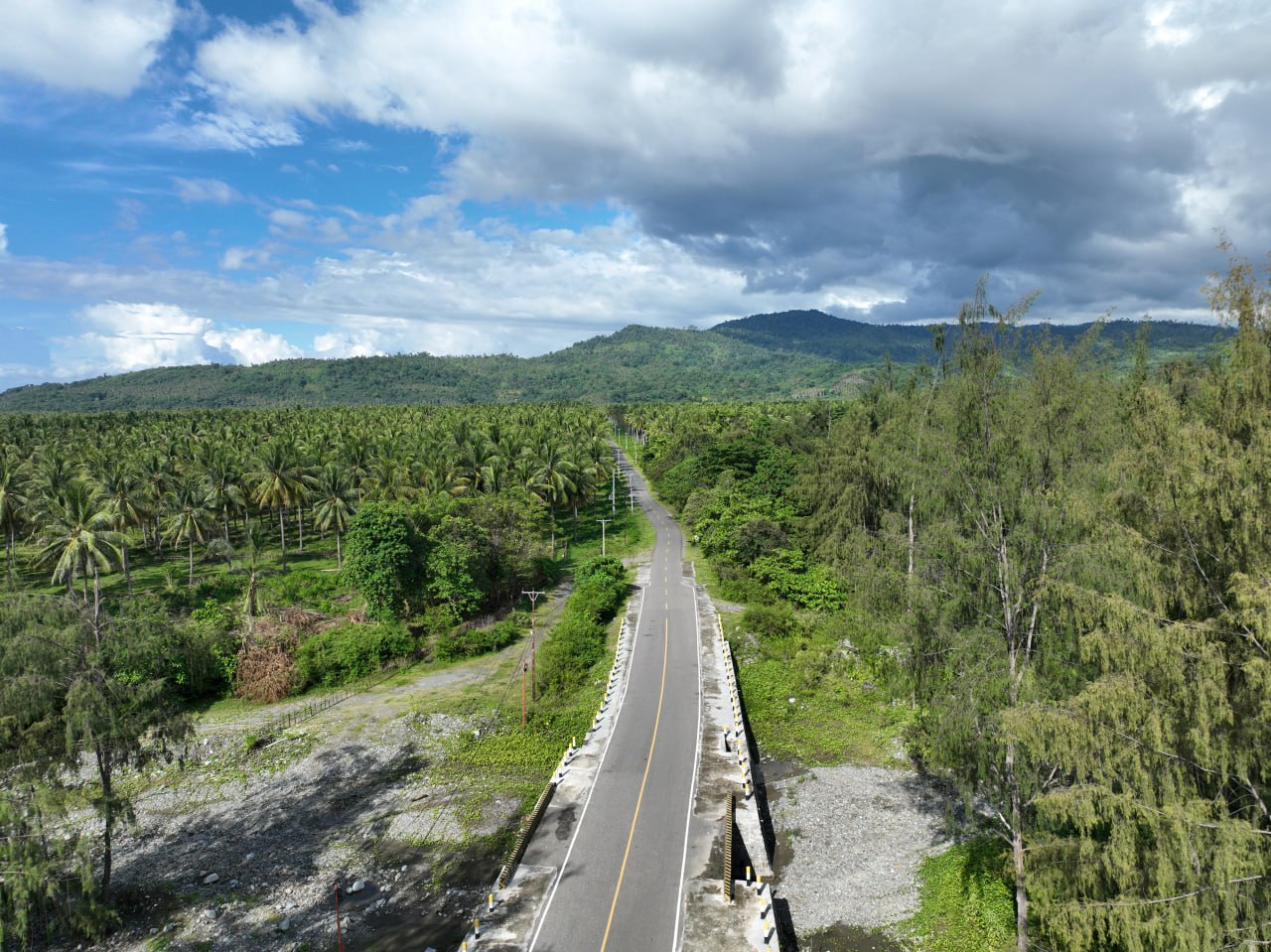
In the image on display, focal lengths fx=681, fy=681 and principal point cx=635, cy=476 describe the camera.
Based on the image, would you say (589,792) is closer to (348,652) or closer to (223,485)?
(348,652)

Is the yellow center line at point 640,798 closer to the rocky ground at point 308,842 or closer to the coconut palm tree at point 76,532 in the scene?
the rocky ground at point 308,842

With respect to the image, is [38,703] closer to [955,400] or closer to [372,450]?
[955,400]

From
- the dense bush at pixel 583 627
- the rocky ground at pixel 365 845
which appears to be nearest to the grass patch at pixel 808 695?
the rocky ground at pixel 365 845

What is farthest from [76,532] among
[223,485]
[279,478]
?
[223,485]

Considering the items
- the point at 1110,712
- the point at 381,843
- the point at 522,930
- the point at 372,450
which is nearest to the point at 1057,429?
the point at 1110,712

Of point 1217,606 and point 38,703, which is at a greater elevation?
point 1217,606

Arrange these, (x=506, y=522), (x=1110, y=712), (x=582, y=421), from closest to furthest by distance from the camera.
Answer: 1. (x=1110, y=712)
2. (x=506, y=522)
3. (x=582, y=421)
